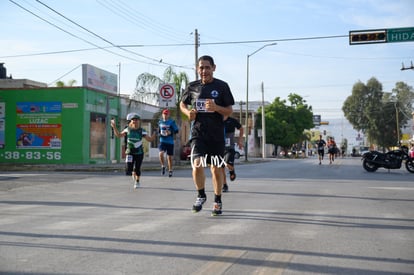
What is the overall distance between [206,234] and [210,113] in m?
2.11

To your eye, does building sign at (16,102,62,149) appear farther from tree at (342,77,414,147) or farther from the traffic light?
tree at (342,77,414,147)

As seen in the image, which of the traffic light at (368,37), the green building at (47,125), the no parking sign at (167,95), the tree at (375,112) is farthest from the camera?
the tree at (375,112)

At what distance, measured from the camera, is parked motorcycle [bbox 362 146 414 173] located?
20.3m

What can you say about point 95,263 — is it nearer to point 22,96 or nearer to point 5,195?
point 5,195

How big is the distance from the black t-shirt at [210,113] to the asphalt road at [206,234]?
3.83ft

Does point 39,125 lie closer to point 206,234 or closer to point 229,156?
point 229,156

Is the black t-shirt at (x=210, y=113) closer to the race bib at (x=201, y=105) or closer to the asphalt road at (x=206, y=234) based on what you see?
the race bib at (x=201, y=105)

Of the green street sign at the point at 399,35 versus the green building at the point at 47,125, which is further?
the green building at the point at 47,125

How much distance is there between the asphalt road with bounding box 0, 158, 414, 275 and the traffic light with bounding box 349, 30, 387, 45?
14711mm

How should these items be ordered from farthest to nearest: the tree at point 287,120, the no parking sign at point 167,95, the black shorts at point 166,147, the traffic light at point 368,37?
the tree at point 287,120, the traffic light at point 368,37, the no parking sign at point 167,95, the black shorts at point 166,147

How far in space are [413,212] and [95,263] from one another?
5270 mm

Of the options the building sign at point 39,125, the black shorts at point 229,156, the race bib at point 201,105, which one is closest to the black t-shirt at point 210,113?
the race bib at point 201,105

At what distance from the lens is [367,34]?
2345 centimetres

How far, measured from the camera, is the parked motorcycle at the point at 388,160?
20.3 m
